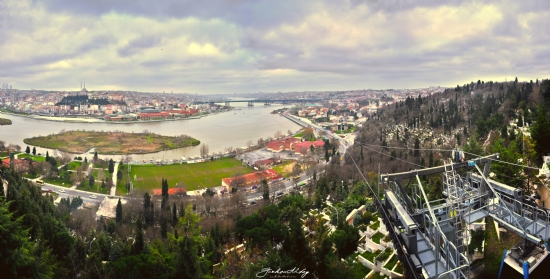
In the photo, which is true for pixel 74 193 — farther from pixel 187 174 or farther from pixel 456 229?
pixel 456 229

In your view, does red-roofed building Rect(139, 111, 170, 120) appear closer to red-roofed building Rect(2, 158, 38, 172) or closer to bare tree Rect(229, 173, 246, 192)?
red-roofed building Rect(2, 158, 38, 172)

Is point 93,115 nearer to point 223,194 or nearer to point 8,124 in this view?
point 8,124

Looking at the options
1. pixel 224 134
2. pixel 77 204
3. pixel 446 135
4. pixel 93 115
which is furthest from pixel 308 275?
pixel 93 115

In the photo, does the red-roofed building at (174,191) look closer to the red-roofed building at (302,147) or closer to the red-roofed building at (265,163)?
the red-roofed building at (265,163)

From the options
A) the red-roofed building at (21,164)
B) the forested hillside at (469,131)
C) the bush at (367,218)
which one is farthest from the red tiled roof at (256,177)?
the red-roofed building at (21,164)

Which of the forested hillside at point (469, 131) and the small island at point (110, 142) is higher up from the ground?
the forested hillside at point (469, 131)

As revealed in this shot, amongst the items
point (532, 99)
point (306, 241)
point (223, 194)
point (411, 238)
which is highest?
point (532, 99)

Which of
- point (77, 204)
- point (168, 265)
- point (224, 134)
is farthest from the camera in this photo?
point (224, 134)
